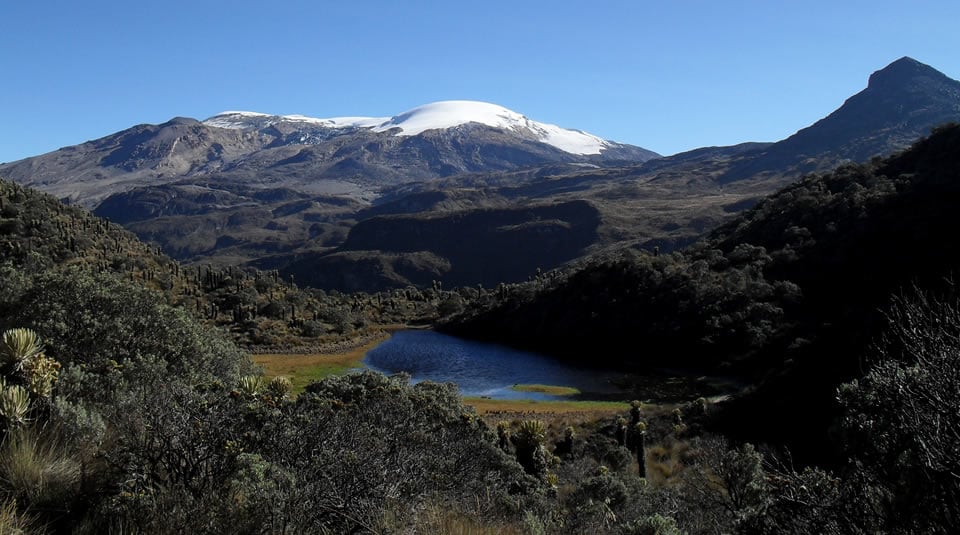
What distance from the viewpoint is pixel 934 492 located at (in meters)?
4.84

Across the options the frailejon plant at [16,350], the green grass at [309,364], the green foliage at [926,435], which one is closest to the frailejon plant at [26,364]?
the frailejon plant at [16,350]

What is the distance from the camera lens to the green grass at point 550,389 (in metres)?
44.4

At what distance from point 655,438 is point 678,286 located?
3978cm

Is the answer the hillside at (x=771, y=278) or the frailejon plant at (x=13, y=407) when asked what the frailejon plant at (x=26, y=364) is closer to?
the frailejon plant at (x=13, y=407)

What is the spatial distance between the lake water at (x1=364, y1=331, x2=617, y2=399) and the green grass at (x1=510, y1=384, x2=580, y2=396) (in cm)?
65

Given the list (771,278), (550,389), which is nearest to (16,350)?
(550,389)

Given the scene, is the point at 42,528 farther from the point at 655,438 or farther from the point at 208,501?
the point at 655,438

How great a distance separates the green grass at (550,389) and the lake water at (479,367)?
0.65 metres

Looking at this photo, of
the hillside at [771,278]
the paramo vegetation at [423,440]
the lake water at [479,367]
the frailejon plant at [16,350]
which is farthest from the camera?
the lake water at [479,367]

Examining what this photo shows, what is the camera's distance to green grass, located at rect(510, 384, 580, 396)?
4438 centimetres

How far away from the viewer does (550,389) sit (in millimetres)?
45531

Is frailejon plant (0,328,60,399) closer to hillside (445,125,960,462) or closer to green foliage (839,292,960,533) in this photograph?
green foliage (839,292,960,533)

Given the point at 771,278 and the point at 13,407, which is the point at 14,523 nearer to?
the point at 13,407

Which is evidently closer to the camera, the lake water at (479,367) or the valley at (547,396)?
the valley at (547,396)
